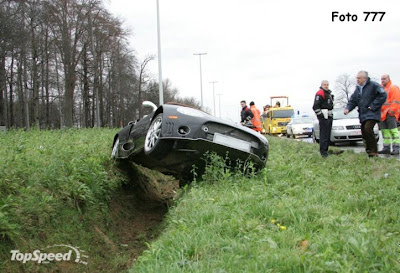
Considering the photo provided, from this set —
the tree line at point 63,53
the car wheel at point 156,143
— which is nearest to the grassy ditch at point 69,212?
the car wheel at point 156,143

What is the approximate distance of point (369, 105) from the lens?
7871mm

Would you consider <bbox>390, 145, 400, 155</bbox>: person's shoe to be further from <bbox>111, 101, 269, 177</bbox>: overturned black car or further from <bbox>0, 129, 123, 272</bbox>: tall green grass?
Answer: <bbox>0, 129, 123, 272</bbox>: tall green grass

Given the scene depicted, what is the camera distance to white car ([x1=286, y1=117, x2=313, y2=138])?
2186 centimetres

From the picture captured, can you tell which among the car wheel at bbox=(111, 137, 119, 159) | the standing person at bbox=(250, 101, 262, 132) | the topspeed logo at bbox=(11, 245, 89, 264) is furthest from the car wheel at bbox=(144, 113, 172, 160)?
the standing person at bbox=(250, 101, 262, 132)

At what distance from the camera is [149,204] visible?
6203 millimetres

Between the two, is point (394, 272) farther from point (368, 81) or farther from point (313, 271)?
point (368, 81)

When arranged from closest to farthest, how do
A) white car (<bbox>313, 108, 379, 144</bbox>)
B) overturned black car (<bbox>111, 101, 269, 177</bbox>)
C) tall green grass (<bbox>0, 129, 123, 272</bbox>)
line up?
tall green grass (<bbox>0, 129, 123, 272</bbox>) < overturned black car (<bbox>111, 101, 269, 177</bbox>) < white car (<bbox>313, 108, 379, 144</bbox>)

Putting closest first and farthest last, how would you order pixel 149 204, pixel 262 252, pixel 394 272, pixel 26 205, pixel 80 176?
pixel 394 272, pixel 262 252, pixel 26 205, pixel 80 176, pixel 149 204

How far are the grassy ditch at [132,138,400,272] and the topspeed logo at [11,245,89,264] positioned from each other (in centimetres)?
96

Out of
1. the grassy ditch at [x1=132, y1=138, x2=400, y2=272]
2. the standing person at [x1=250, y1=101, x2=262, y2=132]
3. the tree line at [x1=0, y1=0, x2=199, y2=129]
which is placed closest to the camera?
the grassy ditch at [x1=132, y1=138, x2=400, y2=272]

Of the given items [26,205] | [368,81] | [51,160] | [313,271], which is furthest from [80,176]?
[368,81]

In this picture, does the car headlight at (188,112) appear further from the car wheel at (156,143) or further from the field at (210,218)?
the field at (210,218)

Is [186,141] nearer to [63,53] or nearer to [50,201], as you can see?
[50,201]

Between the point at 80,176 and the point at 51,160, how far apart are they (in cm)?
63
